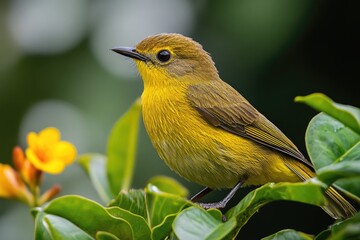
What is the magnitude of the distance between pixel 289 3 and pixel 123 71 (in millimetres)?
1509

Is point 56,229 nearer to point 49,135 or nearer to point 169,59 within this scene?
point 49,135

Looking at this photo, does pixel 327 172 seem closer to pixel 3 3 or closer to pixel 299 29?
pixel 299 29

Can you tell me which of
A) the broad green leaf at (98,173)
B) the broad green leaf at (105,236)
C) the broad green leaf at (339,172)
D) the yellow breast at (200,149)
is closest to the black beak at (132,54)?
the yellow breast at (200,149)

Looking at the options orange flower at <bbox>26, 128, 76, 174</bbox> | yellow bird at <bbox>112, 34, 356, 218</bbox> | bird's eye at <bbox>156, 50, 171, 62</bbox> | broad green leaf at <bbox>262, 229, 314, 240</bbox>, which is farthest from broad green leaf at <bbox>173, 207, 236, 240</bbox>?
bird's eye at <bbox>156, 50, 171, 62</bbox>

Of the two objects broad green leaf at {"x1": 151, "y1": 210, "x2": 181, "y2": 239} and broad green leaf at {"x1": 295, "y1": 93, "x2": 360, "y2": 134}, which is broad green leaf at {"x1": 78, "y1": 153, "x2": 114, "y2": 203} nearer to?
broad green leaf at {"x1": 151, "y1": 210, "x2": 181, "y2": 239}

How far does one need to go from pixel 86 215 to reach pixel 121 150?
39.8 inches

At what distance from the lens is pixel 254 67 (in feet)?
17.5

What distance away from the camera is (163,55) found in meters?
4.31

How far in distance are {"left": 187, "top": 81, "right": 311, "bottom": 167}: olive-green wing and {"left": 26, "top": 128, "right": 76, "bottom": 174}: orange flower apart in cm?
113

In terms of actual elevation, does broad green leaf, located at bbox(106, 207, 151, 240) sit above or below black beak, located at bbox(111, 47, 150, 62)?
below

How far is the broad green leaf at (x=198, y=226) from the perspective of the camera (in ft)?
6.91

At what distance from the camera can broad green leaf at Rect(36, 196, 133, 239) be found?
2379mm

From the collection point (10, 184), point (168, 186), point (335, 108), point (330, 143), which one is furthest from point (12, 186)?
point (335, 108)

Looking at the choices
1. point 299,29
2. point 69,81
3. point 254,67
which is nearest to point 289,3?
point 299,29
